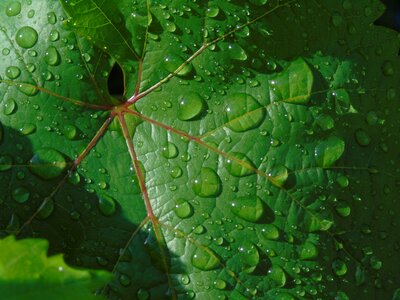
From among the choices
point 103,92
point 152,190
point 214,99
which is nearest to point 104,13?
point 103,92

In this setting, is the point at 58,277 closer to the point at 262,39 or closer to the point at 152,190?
the point at 152,190

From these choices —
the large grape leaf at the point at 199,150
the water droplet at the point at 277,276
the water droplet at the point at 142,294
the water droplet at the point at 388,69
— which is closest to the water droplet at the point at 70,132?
the large grape leaf at the point at 199,150

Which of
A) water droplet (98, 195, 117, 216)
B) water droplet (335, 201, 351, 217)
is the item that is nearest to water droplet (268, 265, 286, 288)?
water droplet (335, 201, 351, 217)

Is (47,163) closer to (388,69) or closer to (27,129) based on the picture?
→ (27,129)

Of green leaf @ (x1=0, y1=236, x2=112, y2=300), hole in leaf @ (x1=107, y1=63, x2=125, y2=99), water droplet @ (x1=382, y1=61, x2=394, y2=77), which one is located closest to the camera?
green leaf @ (x1=0, y1=236, x2=112, y2=300)

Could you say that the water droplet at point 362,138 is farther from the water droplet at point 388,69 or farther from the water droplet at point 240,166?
the water droplet at point 240,166

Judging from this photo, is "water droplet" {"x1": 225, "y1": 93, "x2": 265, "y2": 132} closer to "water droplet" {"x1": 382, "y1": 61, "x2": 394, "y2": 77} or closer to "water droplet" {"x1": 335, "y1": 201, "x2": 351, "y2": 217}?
Result: "water droplet" {"x1": 335, "y1": 201, "x2": 351, "y2": 217}
